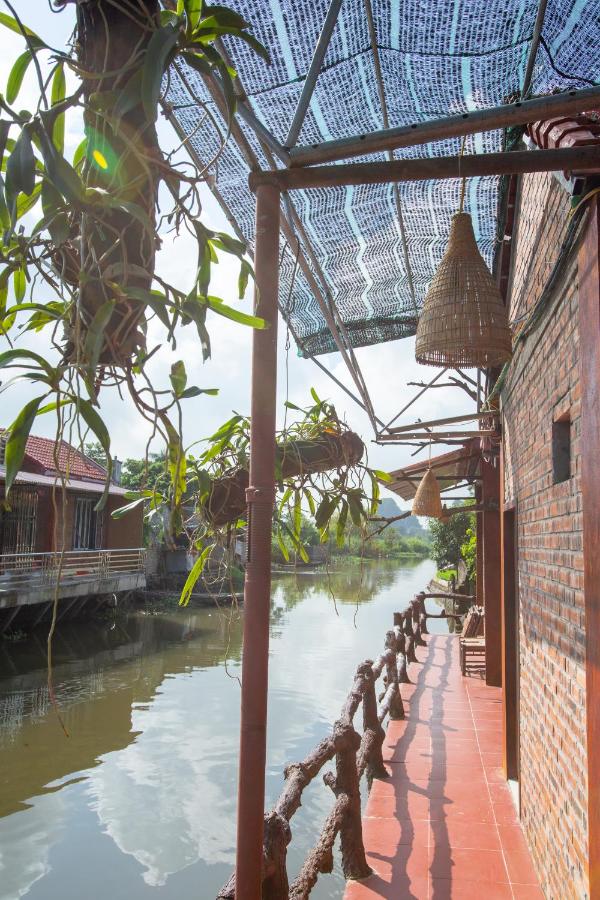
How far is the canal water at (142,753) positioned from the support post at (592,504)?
0.68 meters

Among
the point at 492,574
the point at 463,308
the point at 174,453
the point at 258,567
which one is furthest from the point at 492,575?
the point at 174,453

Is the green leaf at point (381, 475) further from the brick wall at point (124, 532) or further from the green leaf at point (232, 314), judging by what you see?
the brick wall at point (124, 532)

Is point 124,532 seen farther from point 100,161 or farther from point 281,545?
point 100,161

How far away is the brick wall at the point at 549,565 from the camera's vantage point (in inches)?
85.2

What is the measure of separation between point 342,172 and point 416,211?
63.1 inches

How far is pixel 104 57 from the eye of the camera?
3.65 ft

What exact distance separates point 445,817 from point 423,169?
11.5 ft

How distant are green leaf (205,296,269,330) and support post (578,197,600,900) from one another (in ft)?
3.40

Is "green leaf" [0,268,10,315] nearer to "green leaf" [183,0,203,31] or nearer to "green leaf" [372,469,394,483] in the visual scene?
"green leaf" [183,0,203,31]

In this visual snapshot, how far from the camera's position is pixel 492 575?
778 centimetres

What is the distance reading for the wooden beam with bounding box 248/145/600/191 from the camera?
191cm

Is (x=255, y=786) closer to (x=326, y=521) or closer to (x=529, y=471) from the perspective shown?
(x=326, y=521)

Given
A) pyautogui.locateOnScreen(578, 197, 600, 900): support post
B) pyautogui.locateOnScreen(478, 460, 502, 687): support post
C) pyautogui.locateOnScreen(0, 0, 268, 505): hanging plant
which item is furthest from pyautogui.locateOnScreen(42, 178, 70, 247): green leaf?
pyautogui.locateOnScreen(478, 460, 502, 687): support post

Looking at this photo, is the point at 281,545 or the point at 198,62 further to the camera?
the point at 281,545
